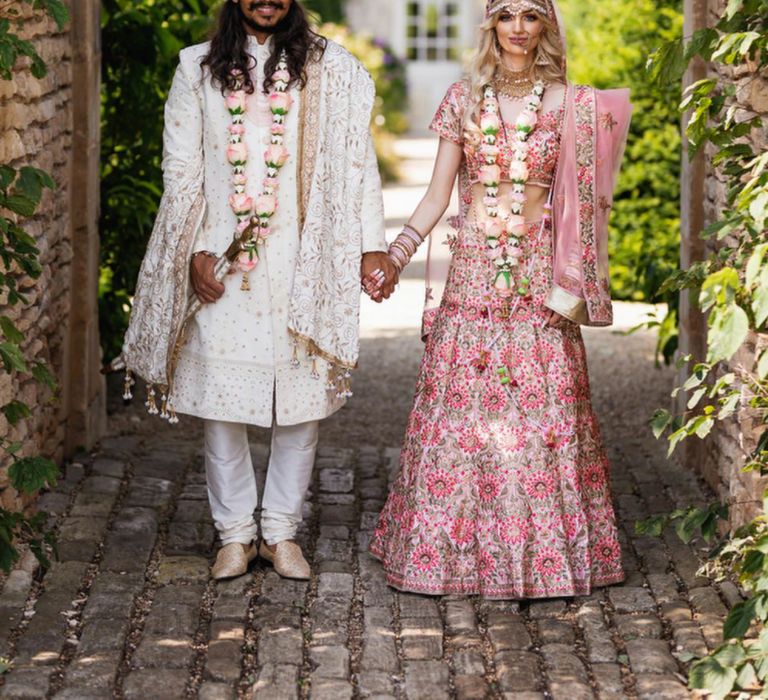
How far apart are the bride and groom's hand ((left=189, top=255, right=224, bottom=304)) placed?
47cm

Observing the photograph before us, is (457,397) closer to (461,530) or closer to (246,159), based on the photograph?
(461,530)

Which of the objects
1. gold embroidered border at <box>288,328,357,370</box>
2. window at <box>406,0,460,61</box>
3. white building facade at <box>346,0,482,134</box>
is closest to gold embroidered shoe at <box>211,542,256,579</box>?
gold embroidered border at <box>288,328,357,370</box>

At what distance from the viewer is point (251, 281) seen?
4812mm

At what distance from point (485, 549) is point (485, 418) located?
0.40 m

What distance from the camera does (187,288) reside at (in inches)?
189

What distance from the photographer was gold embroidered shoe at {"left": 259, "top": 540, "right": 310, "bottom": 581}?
4.96 m

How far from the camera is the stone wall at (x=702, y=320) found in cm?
477

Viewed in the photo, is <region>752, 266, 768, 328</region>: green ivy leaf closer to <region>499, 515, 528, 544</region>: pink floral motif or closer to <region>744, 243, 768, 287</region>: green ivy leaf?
<region>744, 243, 768, 287</region>: green ivy leaf

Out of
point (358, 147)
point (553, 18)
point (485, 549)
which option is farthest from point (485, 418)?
point (553, 18)

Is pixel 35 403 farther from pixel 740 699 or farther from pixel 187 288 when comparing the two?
pixel 740 699

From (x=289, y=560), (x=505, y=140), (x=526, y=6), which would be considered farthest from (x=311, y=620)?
(x=526, y=6)

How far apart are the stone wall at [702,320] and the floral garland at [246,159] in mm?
1353

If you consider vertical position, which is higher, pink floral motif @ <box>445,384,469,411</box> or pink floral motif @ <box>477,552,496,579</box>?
pink floral motif @ <box>445,384,469,411</box>

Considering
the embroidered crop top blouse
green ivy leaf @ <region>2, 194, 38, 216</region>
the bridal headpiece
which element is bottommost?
green ivy leaf @ <region>2, 194, 38, 216</region>
